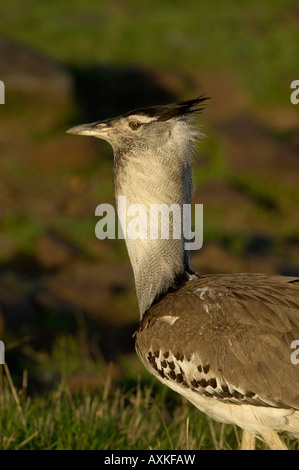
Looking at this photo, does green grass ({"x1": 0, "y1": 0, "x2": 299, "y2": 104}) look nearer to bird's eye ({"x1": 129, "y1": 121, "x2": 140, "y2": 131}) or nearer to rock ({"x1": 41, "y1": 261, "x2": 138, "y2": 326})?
rock ({"x1": 41, "y1": 261, "x2": 138, "y2": 326})

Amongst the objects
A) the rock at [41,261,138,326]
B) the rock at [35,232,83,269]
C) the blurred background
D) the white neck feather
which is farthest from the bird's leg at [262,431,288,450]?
the rock at [35,232,83,269]

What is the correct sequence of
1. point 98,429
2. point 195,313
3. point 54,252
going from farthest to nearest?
point 54,252 → point 98,429 → point 195,313

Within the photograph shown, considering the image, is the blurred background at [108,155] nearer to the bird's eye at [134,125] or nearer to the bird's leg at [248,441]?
the bird's eye at [134,125]

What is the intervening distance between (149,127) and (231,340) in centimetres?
116

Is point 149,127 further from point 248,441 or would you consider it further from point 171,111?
point 248,441

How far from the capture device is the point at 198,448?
13.2ft

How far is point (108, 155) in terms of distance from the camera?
1246cm

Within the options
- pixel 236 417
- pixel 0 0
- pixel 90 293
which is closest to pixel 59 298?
pixel 90 293

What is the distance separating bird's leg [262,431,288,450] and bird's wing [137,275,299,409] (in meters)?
0.20

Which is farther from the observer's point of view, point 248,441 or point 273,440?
point 248,441

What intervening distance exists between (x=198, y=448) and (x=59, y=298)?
3.96 meters

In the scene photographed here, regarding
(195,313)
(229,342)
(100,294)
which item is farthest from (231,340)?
(100,294)

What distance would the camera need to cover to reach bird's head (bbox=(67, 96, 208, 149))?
13.1 feet
